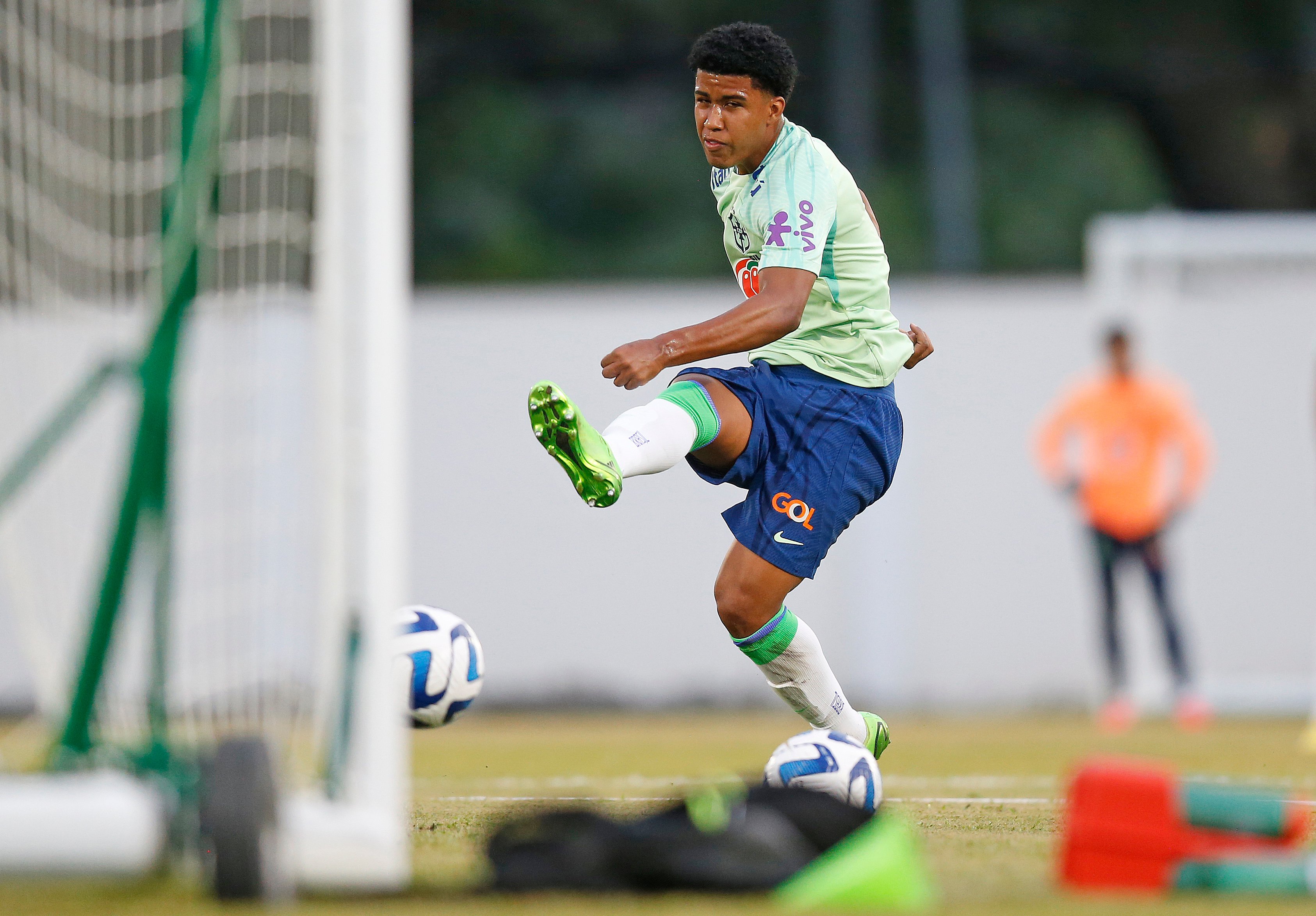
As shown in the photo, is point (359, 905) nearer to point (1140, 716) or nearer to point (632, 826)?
point (632, 826)

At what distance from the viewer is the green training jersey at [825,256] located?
4.73 m

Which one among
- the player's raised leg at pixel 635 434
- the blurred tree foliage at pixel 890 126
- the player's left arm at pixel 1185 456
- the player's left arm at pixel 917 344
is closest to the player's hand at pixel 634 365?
the player's raised leg at pixel 635 434

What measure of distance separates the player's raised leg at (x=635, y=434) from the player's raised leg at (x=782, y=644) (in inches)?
12.2

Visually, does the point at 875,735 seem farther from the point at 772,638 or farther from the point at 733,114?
the point at 733,114

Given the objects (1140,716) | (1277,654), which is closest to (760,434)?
(1140,716)

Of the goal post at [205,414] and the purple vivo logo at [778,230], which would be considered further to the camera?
the purple vivo logo at [778,230]

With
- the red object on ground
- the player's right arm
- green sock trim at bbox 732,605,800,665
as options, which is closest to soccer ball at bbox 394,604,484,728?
green sock trim at bbox 732,605,800,665

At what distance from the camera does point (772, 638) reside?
195 inches

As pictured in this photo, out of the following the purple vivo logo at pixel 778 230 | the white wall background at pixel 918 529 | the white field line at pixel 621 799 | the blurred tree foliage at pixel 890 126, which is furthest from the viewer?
the blurred tree foliage at pixel 890 126

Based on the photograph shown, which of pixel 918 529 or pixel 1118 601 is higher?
pixel 918 529

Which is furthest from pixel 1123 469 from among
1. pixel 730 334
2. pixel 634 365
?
pixel 634 365

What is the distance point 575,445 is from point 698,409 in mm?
513

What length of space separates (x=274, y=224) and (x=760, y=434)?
1640 mm

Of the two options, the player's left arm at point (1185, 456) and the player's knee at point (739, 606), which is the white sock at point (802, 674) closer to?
the player's knee at point (739, 606)
